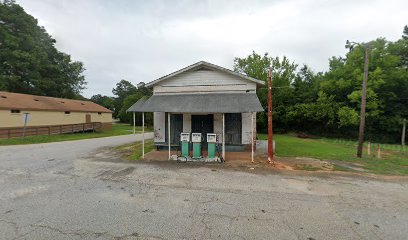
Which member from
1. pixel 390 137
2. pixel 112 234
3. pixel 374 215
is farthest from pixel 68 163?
pixel 390 137

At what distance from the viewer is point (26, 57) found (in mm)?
24797

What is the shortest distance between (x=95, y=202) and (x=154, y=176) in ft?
7.15

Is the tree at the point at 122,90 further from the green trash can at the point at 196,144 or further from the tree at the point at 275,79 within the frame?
the green trash can at the point at 196,144

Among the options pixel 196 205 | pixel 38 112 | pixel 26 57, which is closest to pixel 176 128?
pixel 196 205

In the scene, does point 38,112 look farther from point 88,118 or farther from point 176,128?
point 176,128

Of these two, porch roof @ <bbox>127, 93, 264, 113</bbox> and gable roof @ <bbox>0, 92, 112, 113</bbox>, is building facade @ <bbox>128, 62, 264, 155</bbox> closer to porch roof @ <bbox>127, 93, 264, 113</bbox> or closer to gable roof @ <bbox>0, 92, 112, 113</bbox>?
porch roof @ <bbox>127, 93, 264, 113</bbox>

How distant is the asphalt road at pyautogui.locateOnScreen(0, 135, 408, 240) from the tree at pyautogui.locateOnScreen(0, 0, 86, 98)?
26.7 m

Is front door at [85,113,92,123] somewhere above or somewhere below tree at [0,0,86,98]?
below

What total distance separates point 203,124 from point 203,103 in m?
1.82

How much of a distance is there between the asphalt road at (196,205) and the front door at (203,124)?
12.3ft

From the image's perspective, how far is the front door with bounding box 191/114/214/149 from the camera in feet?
34.2

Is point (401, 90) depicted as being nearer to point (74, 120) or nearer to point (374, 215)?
point (374, 215)

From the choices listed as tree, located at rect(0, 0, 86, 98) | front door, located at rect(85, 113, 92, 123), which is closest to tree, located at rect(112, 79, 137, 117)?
tree, located at rect(0, 0, 86, 98)

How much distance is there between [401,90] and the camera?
66.9ft
